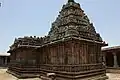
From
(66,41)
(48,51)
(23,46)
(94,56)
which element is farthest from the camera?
(23,46)

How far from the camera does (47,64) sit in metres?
14.1

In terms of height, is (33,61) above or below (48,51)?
below

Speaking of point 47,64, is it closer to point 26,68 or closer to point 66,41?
point 26,68

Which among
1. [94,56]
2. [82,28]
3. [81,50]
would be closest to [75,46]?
[81,50]

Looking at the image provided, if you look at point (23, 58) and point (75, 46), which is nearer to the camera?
point (75, 46)

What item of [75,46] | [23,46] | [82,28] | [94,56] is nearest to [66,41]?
[75,46]

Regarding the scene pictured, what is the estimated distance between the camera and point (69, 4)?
1337 cm

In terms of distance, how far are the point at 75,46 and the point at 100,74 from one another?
4581 mm

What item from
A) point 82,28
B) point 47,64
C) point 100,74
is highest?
point 82,28

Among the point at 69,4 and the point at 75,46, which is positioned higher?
the point at 69,4

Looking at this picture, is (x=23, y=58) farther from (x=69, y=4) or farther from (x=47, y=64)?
(x=69, y=4)

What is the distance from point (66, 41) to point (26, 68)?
7.70m

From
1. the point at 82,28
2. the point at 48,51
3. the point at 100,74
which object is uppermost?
the point at 82,28

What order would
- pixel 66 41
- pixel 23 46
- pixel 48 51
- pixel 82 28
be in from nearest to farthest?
pixel 66 41 → pixel 82 28 → pixel 48 51 → pixel 23 46
